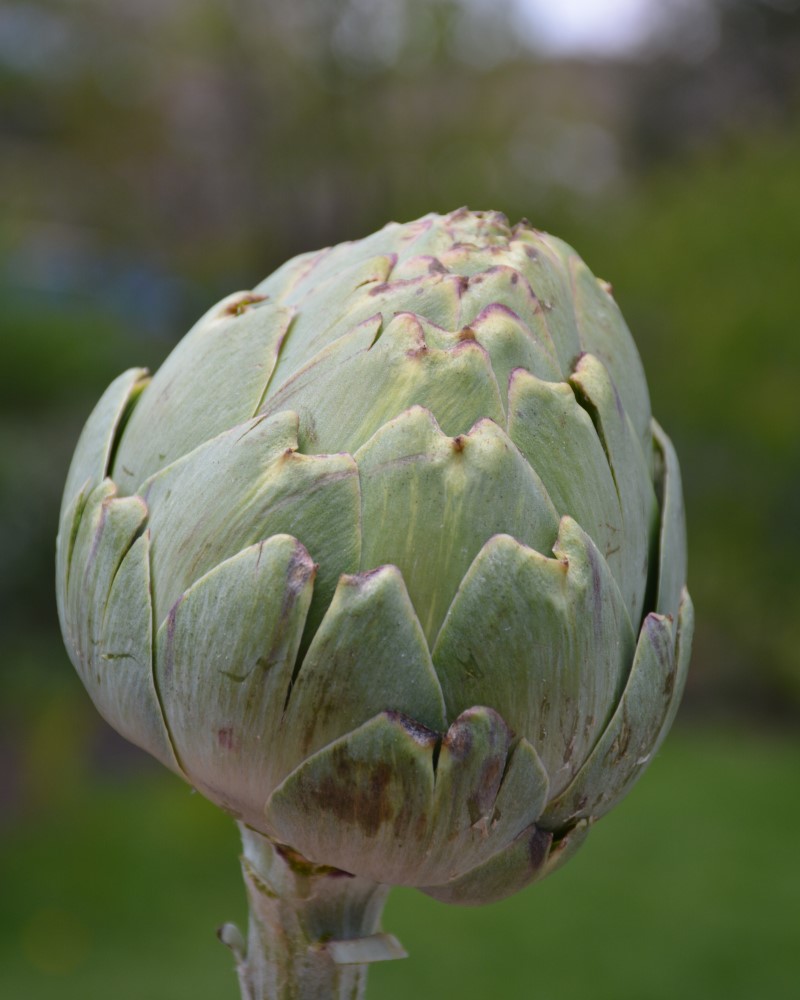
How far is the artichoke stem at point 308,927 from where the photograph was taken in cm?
36

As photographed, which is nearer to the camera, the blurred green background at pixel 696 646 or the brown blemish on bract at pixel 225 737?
the brown blemish on bract at pixel 225 737

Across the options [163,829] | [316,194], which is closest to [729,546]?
[163,829]

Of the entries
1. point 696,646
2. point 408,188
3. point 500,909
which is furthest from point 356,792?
point 408,188

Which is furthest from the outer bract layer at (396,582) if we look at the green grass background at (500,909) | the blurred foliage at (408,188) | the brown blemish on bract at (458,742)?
the blurred foliage at (408,188)

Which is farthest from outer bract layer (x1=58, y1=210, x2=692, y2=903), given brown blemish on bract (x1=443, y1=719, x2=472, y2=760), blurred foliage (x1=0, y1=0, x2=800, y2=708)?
blurred foliage (x1=0, y1=0, x2=800, y2=708)

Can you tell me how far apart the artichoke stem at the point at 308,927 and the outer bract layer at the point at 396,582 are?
1.2 inches

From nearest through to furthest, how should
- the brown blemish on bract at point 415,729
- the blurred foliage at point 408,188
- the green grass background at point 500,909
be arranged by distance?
the brown blemish on bract at point 415,729 < the green grass background at point 500,909 < the blurred foliage at point 408,188

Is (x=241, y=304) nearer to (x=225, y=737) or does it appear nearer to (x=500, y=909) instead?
(x=225, y=737)

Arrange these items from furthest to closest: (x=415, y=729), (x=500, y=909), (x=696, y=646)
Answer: (x=696, y=646)
(x=500, y=909)
(x=415, y=729)

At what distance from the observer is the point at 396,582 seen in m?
0.31

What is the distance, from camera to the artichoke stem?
14.1 inches

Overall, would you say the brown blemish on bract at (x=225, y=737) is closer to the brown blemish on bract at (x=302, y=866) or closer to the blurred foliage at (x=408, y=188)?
the brown blemish on bract at (x=302, y=866)

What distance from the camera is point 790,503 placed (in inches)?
98.7

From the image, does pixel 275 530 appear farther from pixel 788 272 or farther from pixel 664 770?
pixel 664 770
